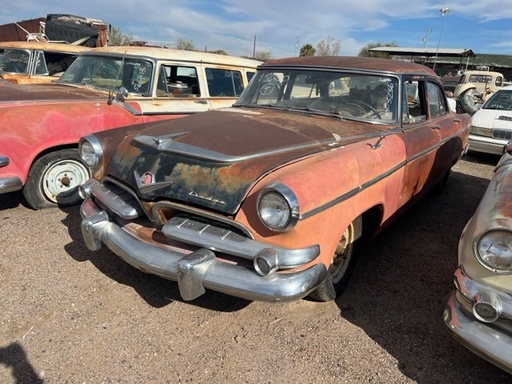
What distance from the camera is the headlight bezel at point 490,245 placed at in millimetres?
1907

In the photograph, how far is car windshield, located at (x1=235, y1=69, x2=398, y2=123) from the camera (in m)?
3.40

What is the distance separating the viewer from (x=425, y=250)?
12.4ft

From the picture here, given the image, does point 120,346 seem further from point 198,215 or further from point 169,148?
point 169,148

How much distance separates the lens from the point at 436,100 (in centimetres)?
451

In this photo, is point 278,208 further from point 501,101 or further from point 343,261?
point 501,101

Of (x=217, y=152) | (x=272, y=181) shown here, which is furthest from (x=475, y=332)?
(x=217, y=152)

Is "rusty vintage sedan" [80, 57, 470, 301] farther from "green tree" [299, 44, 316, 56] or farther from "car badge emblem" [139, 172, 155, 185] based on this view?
"green tree" [299, 44, 316, 56]

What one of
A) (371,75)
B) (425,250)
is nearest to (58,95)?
(371,75)

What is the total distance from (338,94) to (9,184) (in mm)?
3238

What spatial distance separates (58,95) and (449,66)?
40591 millimetres

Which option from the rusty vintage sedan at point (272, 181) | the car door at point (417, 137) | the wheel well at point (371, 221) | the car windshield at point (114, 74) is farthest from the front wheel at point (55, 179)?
the car door at point (417, 137)

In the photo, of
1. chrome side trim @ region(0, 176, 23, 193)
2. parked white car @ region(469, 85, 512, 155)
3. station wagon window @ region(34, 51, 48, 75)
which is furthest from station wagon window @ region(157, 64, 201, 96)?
parked white car @ region(469, 85, 512, 155)

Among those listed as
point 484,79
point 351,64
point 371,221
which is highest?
point 484,79

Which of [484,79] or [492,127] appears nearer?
[492,127]
